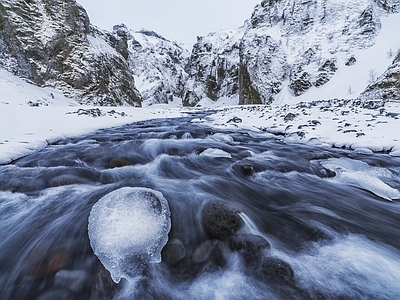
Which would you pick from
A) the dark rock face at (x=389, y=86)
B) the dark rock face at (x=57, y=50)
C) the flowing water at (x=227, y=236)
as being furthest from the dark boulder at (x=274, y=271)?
the dark rock face at (x=57, y=50)

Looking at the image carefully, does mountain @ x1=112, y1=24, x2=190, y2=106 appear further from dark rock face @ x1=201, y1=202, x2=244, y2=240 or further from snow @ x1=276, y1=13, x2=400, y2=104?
dark rock face @ x1=201, y1=202, x2=244, y2=240

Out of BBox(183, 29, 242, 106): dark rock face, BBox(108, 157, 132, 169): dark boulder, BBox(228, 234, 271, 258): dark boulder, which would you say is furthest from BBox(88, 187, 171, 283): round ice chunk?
BBox(183, 29, 242, 106): dark rock face

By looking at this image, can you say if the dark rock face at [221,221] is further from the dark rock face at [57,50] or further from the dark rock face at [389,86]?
the dark rock face at [57,50]

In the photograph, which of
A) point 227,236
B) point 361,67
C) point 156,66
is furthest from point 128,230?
point 156,66

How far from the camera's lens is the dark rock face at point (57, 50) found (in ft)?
70.8

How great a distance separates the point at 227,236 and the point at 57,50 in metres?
30.4

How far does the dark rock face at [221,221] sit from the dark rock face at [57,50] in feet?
88.3

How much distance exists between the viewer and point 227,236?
165 centimetres

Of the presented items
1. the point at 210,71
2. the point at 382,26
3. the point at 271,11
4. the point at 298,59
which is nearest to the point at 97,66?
the point at 298,59

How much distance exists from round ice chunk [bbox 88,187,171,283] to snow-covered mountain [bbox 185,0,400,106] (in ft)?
73.9

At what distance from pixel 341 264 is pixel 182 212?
1.32 meters

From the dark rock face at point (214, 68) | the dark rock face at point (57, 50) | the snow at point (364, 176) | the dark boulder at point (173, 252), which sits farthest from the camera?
the dark rock face at point (214, 68)

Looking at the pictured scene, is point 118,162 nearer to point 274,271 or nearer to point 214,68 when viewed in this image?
point 274,271

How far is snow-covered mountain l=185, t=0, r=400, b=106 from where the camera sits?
76.4ft
